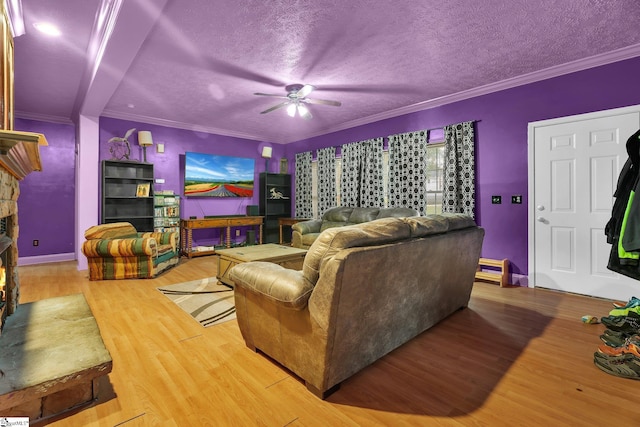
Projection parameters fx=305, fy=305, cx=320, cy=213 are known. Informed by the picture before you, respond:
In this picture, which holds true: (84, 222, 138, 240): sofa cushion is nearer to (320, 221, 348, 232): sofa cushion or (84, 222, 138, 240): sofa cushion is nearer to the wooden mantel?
the wooden mantel

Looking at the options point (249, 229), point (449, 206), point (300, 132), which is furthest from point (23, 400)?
point (300, 132)

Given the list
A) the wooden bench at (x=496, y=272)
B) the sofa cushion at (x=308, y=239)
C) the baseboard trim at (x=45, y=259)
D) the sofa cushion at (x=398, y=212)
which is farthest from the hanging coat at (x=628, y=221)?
the baseboard trim at (x=45, y=259)

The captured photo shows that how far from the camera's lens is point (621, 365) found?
1.93 meters

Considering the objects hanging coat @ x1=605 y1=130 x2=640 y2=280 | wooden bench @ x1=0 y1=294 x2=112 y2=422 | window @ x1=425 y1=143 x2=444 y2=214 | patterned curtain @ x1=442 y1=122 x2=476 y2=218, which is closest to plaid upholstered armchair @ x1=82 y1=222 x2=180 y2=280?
wooden bench @ x1=0 y1=294 x2=112 y2=422

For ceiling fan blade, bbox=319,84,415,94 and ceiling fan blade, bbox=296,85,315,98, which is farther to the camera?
ceiling fan blade, bbox=319,84,415,94

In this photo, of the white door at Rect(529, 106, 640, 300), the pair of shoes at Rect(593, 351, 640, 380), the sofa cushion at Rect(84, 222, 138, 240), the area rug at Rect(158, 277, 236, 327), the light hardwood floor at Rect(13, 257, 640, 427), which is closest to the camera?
the light hardwood floor at Rect(13, 257, 640, 427)

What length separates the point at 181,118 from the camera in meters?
5.60

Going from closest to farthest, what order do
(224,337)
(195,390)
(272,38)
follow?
1. (195,390)
2. (224,337)
3. (272,38)

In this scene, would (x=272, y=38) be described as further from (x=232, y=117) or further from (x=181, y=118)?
(x=181, y=118)

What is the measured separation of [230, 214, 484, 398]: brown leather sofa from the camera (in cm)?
158

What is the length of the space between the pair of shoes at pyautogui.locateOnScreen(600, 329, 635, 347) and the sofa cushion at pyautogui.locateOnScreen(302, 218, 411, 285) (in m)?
1.94

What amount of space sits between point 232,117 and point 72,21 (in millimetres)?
3039

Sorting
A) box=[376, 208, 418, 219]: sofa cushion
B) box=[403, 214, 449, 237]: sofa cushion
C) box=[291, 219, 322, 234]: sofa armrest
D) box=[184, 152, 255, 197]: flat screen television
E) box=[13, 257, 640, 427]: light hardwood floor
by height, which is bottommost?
box=[13, 257, 640, 427]: light hardwood floor

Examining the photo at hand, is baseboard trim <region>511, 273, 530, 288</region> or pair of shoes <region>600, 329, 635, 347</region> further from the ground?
baseboard trim <region>511, 273, 530, 288</region>
